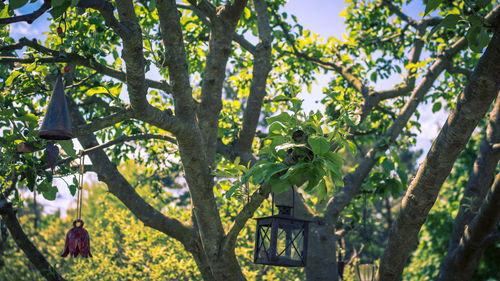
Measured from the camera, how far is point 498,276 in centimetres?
965

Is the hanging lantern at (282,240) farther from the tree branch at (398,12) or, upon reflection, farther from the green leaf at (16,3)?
the tree branch at (398,12)

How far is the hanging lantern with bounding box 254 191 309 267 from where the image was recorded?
3.61 m

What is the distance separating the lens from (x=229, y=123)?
265 inches

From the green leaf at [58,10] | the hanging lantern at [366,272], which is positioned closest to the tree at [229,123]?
the green leaf at [58,10]

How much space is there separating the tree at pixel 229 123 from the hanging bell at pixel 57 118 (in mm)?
434

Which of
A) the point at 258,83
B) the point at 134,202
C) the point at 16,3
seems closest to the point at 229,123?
the point at 258,83

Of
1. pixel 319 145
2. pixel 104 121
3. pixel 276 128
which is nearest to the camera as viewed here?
pixel 319 145

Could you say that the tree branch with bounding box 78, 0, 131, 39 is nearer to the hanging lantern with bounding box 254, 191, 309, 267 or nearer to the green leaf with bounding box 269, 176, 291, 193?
the green leaf with bounding box 269, 176, 291, 193

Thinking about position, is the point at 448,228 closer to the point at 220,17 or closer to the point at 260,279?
the point at 260,279

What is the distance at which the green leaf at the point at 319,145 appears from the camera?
2.63 m

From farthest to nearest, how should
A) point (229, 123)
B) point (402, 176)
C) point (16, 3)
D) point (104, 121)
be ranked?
point (229, 123)
point (402, 176)
point (104, 121)
point (16, 3)

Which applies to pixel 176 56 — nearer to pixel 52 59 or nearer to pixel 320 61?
pixel 52 59

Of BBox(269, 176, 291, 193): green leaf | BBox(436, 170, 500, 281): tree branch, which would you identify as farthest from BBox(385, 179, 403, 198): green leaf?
BBox(269, 176, 291, 193): green leaf

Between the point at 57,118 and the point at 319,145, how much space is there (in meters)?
1.44
